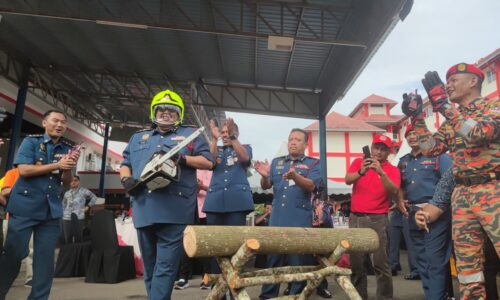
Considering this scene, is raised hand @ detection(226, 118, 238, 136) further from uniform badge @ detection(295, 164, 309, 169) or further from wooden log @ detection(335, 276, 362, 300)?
wooden log @ detection(335, 276, 362, 300)

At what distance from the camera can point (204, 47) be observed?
31.0 ft

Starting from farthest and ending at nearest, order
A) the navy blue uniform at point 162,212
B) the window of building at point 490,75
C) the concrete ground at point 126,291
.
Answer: the window of building at point 490,75 < the concrete ground at point 126,291 < the navy blue uniform at point 162,212

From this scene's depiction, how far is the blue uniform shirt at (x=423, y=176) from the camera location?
3773 mm

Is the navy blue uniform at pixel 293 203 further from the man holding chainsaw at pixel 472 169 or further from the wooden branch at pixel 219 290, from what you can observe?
the man holding chainsaw at pixel 472 169

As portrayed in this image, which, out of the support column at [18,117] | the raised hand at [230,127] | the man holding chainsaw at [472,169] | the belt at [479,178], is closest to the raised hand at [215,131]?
the raised hand at [230,127]

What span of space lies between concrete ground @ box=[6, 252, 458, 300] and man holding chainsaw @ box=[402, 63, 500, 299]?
2027 mm

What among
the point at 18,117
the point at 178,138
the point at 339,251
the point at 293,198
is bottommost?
the point at 339,251

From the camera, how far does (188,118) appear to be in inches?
603

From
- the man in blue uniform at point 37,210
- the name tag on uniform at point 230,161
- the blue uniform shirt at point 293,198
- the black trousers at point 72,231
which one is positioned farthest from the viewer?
the black trousers at point 72,231

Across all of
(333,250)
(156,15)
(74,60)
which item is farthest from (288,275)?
(74,60)

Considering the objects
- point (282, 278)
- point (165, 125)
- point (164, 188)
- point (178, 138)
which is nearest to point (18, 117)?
point (165, 125)

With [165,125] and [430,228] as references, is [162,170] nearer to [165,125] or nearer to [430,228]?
[165,125]

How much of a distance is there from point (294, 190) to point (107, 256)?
3.15 m

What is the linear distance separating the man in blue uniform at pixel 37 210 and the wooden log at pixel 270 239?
56.2 inches
